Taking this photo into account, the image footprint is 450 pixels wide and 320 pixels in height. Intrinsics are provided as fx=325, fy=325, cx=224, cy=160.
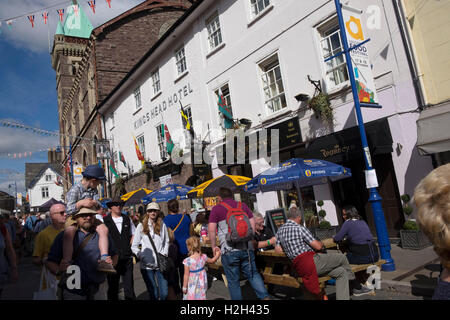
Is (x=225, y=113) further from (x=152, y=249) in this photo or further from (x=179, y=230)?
(x=152, y=249)

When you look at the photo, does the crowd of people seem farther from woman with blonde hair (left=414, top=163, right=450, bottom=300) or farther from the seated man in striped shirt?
woman with blonde hair (left=414, top=163, right=450, bottom=300)

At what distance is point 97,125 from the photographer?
28344 millimetres

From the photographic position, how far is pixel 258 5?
12758 mm

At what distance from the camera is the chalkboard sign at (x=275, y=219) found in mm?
7366

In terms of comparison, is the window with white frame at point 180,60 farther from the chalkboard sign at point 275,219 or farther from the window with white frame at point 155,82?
the chalkboard sign at point 275,219

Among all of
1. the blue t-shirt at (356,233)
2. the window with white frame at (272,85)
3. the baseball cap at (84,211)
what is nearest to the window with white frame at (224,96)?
the window with white frame at (272,85)

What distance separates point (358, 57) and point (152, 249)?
19.7ft

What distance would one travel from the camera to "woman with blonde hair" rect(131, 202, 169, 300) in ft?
16.9

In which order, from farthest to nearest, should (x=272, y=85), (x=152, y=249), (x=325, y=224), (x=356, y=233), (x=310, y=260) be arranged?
(x=272, y=85), (x=325, y=224), (x=356, y=233), (x=152, y=249), (x=310, y=260)

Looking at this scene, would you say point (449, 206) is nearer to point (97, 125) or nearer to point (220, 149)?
point (220, 149)

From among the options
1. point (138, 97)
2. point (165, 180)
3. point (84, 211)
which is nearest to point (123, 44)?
point (138, 97)

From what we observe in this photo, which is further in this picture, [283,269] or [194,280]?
[283,269]

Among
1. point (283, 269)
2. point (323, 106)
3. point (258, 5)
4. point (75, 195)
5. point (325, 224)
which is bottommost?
point (283, 269)
